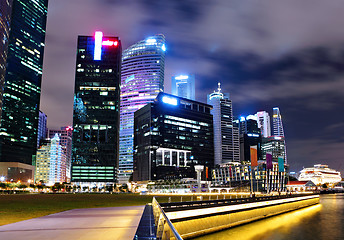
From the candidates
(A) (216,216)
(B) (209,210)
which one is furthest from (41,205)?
(B) (209,210)

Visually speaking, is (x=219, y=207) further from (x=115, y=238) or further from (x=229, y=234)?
(x=115, y=238)

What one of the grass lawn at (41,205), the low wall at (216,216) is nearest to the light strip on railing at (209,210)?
the low wall at (216,216)

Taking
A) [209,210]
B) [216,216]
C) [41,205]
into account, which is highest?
[209,210]

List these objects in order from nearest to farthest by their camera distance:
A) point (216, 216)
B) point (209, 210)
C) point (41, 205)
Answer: point (209, 210)
point (216, 216)
point (41, 205)

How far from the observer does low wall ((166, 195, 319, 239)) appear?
66.7 feet

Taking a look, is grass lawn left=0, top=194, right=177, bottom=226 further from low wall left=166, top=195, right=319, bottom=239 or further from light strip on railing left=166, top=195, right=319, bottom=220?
low wall left=166, top=195, right=319, bottom=239

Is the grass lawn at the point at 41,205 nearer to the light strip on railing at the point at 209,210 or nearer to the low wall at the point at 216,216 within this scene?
the light strip on railing at the point at 209,210

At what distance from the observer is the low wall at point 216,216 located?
800 inches

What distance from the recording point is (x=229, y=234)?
23609mm

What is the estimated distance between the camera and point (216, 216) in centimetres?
2434

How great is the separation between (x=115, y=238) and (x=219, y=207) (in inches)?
587

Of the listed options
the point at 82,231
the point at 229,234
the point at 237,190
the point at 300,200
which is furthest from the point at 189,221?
the point at 237,190

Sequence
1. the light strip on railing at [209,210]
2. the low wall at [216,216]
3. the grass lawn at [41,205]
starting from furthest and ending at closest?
the grass lawn at [41,205], the low wall at [216,216], the light strip on railing at [209,210]

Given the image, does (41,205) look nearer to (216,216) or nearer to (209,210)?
(216,216)
